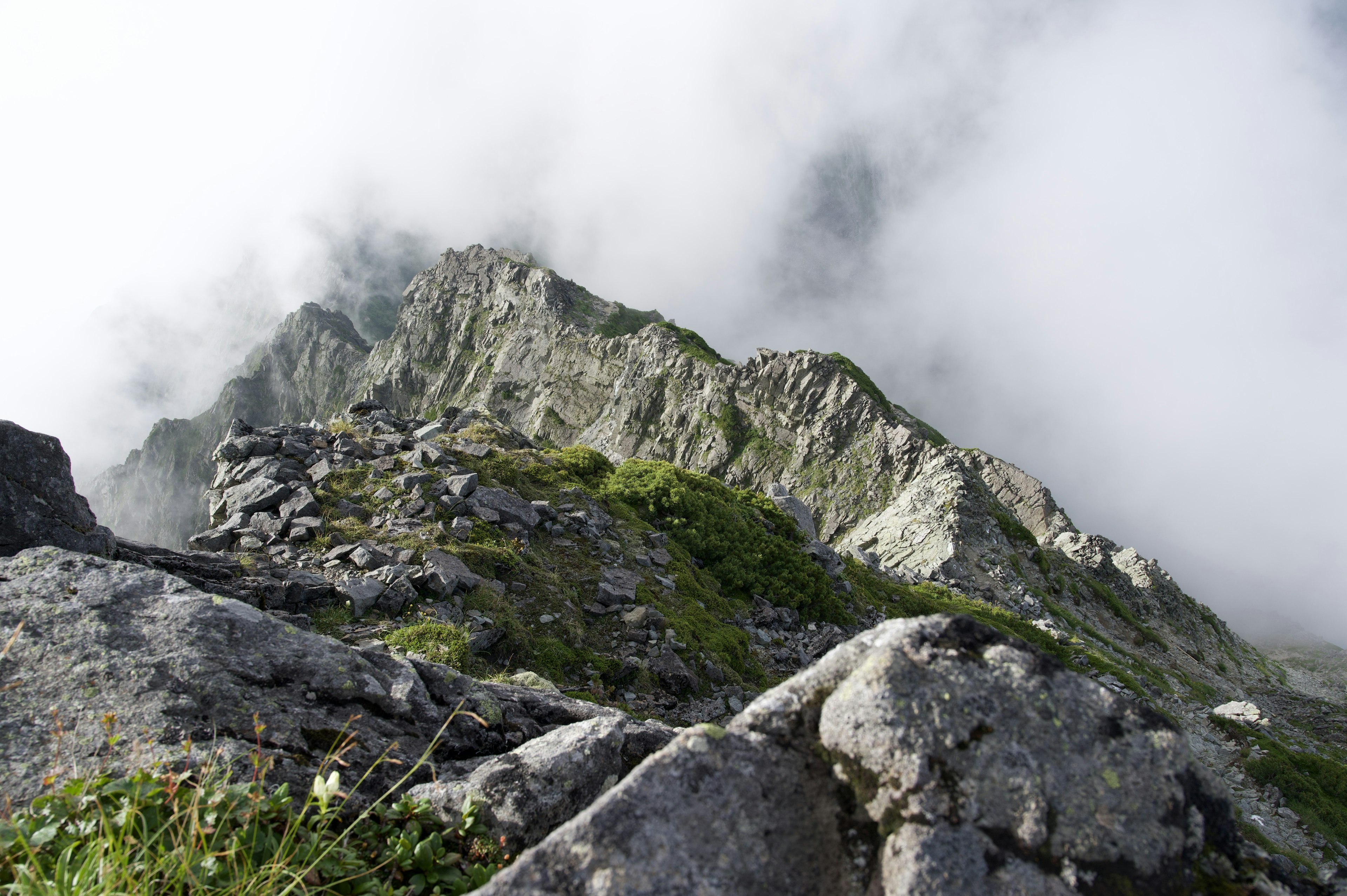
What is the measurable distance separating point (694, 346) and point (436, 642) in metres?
71.4

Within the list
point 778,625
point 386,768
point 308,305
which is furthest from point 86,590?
point 308,305

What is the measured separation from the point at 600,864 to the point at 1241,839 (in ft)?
10.2

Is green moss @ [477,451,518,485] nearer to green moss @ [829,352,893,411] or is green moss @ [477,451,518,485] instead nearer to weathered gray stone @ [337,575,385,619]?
weathered gray stone @ [337,575,385,619]

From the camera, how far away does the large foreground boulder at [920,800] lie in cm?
250

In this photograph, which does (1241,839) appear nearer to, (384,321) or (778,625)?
(778,625)

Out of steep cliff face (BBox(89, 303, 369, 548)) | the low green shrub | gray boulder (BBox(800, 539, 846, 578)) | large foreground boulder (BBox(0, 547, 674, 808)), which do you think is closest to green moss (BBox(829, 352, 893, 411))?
the low green shrub

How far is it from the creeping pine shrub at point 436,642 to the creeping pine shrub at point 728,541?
9.31 m

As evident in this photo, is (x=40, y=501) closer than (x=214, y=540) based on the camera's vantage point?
Yes

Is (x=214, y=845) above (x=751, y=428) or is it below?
below

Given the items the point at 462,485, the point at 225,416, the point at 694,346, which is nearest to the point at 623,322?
the point at 694,346

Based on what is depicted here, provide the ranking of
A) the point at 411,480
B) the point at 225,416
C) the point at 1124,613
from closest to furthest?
the point at 411,480 → the point at 1124,613 → the point at 225,416

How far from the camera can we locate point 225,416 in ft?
492

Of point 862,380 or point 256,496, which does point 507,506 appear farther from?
point 862,380

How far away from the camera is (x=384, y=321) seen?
167 metres
